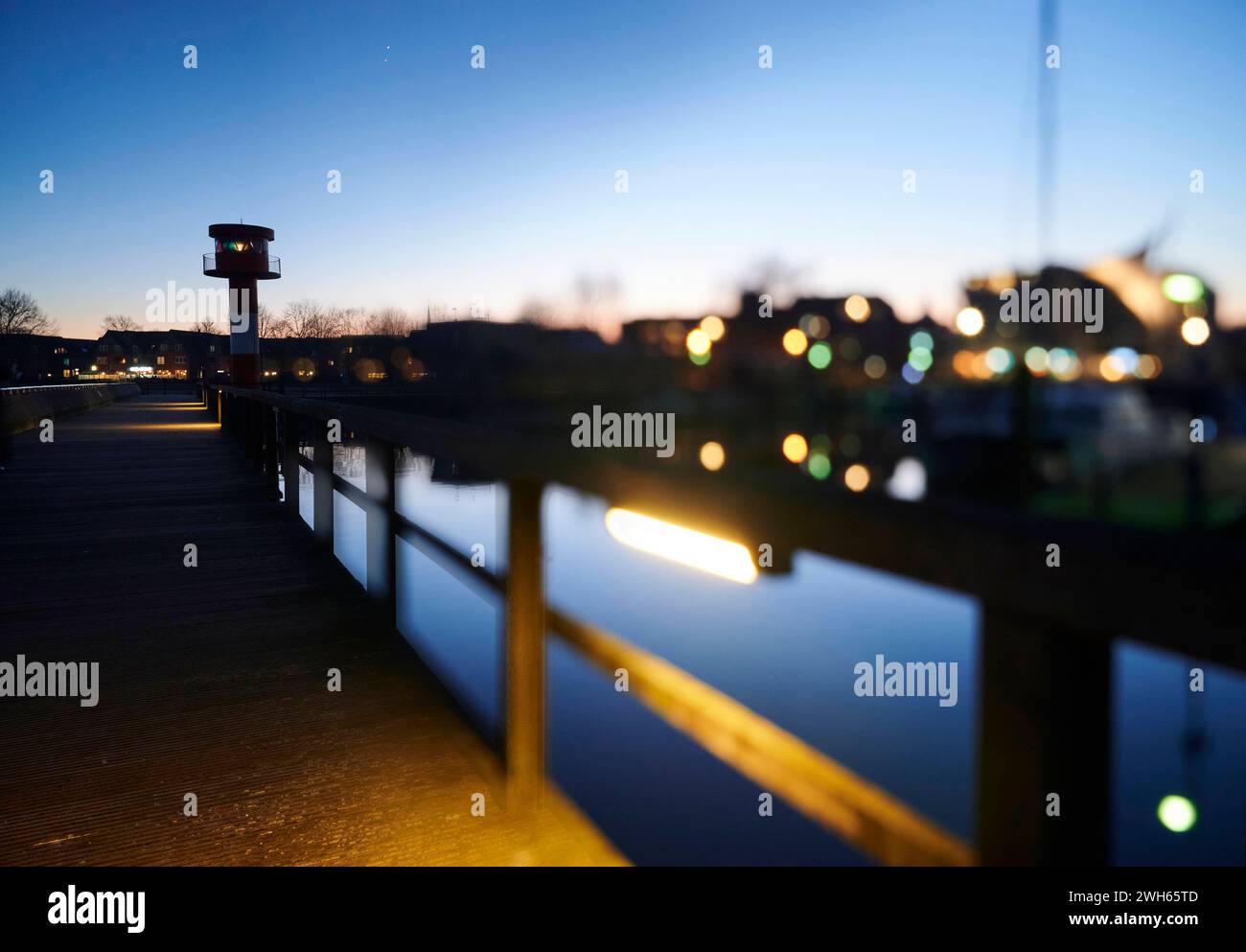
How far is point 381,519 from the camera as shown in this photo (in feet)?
13.5

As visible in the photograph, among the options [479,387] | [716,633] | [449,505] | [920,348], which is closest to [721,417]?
[479,387]

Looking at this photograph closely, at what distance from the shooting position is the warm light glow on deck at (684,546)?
1.44m

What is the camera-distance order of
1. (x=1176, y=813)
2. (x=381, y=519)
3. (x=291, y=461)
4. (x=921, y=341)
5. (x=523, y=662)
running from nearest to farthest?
1. (x=523, y=662)
2. (x=381, y=519)
3. (x=291, y=461)
4. (x=1176, y=813)
5. (x=921, y=341)

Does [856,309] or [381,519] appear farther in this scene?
[856,309]

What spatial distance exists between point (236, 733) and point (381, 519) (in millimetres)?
1318

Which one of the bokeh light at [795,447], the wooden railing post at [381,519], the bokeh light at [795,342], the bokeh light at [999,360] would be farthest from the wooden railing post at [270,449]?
the bokeh light at [795,342]

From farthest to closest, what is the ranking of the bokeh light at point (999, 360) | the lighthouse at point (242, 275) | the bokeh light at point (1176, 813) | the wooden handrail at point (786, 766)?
1. the bokeh light at point (999, 360)
2. the lighthouse at point (242, 275)
3. the bokeh light at point (1176, 813)
4. the wooden handrail at point (786, 766)

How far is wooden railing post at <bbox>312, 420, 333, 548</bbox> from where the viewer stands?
18.5ft

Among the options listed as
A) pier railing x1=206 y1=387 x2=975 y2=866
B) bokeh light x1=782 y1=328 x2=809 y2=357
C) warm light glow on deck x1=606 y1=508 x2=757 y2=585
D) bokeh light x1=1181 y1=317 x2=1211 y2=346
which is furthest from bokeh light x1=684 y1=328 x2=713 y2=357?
warm light glow on deck x1=606 y1=508 x2=757 y2=585

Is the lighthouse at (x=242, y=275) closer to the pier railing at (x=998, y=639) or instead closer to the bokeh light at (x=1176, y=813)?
the bokeh light at (x=1176, y=813)

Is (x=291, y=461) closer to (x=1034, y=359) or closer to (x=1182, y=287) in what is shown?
(x=1182, y=287)

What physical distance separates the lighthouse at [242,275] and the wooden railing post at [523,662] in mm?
41387

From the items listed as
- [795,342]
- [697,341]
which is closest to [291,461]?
[697,341]
